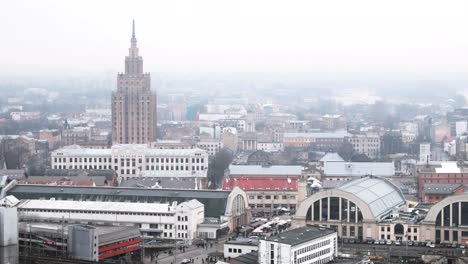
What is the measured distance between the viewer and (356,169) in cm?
3666

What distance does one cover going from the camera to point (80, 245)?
878 inches

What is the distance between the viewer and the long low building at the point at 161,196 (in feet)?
89.8

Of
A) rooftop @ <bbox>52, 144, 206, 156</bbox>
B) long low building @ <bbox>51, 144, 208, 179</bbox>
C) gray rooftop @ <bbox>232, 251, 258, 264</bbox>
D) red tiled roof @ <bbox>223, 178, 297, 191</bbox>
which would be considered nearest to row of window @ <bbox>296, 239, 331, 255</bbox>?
gray rooftop @ <bbox>232, 251, 258, 264</bbox>

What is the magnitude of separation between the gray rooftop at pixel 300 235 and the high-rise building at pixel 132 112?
25056 millimetres

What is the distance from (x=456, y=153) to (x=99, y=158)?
58.8 ft

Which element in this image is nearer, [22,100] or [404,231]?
[404,231]

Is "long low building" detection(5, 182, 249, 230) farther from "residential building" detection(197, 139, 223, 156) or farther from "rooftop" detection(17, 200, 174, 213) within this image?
"residential building" detection(197, 139, 223, 156)

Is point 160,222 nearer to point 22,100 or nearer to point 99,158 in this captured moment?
point 99,158

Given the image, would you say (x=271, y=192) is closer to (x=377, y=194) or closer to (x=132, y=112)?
(x=377, y=194)

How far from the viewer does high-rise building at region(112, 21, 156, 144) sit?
47.7m

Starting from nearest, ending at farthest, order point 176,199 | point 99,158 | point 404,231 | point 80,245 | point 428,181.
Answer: point 80,245
point 404,231
point 176,199
point 428,181
point 99,158

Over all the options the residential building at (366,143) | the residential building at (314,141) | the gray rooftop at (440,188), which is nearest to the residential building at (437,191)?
the gray rooftop at (440,188)

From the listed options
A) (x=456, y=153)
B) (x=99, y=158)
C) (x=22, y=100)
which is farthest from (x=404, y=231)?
(x=22, y=100)

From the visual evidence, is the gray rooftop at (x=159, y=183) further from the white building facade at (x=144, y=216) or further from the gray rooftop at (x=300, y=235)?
the gray rooftop at (x=300, y=235)
